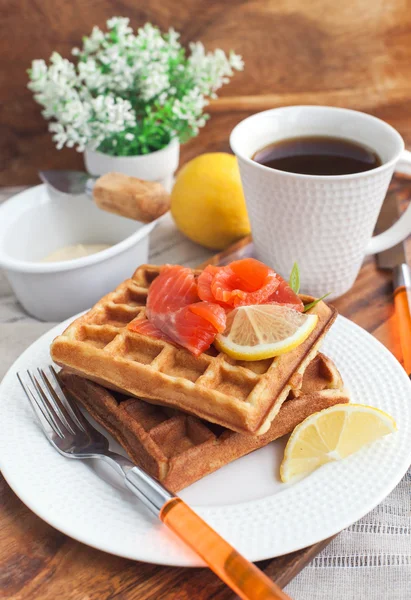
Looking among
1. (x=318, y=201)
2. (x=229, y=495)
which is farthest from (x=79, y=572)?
(x=318, y=201)

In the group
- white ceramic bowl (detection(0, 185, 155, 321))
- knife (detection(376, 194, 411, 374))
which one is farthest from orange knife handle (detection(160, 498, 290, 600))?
white ceramic bowl (detection(0, 185, 155, 321))

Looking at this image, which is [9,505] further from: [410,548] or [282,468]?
[410,548]

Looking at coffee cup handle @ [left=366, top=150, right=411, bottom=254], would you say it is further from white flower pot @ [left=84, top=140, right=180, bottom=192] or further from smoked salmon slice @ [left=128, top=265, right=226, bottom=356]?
white flower pot @ [left=84, top=140, right=180, bottom=192]

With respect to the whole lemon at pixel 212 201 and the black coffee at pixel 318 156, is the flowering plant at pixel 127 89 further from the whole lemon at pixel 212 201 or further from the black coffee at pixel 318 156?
the black coffee at pixel 318 156

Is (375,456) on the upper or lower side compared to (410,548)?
upper

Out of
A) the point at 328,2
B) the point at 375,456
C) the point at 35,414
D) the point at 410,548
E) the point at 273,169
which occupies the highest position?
the point at 328,2

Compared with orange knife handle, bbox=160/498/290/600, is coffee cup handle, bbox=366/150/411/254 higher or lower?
lower

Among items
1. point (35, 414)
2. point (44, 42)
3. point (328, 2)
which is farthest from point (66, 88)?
point (35, 414)
